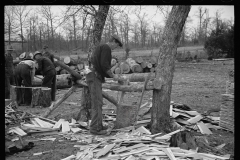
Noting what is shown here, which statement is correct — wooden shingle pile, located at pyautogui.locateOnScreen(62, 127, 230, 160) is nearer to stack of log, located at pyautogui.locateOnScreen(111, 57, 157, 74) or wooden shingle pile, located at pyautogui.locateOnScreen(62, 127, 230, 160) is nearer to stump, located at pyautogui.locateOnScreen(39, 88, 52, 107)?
stump, located at pyautogui.locateOnScreen(39, 88, 52, 107)

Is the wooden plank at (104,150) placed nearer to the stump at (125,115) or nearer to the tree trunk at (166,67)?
the tree trunk at (166,67)

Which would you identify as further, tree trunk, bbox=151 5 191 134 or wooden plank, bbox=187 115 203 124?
wooden plank, bbox=187 115 203 124

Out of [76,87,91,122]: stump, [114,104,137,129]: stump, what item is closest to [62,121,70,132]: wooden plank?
[76,87,91,122]: stump

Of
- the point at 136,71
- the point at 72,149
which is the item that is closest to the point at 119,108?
the point at 72,149

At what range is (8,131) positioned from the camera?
19.4ft

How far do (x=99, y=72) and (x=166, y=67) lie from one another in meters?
1.49

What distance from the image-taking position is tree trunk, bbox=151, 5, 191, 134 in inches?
205

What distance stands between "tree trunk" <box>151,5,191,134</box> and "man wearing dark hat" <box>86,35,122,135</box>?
103 centimetres

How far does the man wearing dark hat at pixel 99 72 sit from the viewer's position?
5305mm

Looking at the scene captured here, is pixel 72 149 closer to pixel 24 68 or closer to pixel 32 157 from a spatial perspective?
A: pixel 32 157

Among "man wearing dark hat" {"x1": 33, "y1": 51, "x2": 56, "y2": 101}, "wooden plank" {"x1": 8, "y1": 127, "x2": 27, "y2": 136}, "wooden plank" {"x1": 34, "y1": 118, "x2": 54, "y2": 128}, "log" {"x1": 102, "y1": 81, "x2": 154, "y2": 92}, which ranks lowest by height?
"wooden plank" {"x1": 8, "y1": 127, "x2": 27, "y2": 136}

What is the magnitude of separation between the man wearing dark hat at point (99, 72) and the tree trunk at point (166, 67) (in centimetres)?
103
